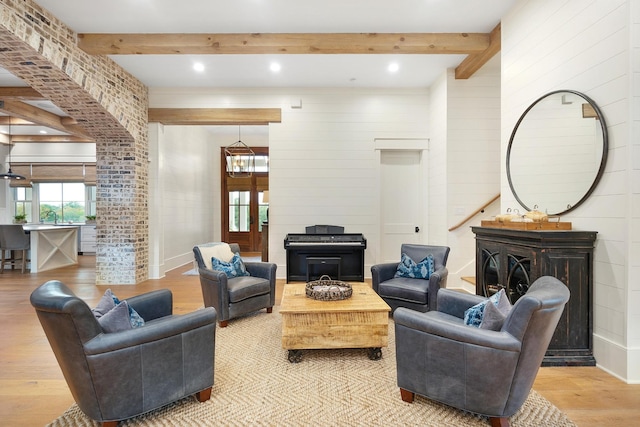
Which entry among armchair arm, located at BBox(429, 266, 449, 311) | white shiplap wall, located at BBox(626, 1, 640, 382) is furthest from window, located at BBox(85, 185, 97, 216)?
white shiplap wall, located at BBox(626, 1, 640, 382)

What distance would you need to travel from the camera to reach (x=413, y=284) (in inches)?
141

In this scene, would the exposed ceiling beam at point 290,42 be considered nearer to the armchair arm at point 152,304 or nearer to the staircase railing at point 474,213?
the staircase railing at point 474,213

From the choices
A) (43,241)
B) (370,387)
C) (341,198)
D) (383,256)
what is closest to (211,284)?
(370,387)

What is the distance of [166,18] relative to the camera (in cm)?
376

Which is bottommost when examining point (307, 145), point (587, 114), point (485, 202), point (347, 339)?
point (347, 339)

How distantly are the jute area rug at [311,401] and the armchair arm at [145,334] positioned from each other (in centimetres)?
53

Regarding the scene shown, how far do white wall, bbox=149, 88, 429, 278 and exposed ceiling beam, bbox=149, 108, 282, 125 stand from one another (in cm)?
10

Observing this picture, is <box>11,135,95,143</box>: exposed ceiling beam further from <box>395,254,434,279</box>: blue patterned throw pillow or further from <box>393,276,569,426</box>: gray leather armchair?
<box>393,276,569,426</box>: gray leather armchair

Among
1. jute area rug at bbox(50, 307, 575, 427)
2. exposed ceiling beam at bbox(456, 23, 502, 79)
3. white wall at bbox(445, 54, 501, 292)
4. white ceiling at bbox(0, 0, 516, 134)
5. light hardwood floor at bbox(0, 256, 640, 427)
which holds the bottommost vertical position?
light hardwood floor at bbox(0, 256, 640, 427)

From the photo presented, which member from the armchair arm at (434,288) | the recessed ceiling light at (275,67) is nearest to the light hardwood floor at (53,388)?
the armchair arm at (434,288)

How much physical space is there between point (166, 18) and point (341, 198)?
357 centimetres

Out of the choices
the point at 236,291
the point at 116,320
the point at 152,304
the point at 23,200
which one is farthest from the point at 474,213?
the point at 23,200

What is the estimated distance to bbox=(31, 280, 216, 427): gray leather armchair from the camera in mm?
1680

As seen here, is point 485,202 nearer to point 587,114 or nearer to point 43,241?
point 587,114
